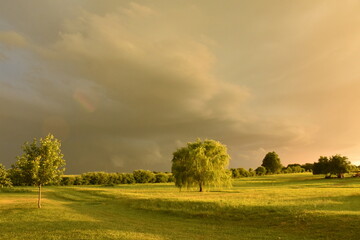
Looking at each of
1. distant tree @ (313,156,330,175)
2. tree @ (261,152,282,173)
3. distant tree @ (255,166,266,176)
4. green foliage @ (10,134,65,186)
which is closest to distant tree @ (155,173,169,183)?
distant tree @ (255,166,266,176)

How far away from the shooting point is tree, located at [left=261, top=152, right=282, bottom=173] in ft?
529

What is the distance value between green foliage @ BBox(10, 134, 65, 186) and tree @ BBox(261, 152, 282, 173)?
454ft

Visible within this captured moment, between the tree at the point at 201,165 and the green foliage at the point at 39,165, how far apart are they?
2813cm

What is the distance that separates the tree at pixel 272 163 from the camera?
529 ft

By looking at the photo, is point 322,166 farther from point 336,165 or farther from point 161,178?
point 161,178

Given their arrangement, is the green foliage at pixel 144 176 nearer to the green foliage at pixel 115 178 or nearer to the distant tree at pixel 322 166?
the green foliage at pixel 115 178

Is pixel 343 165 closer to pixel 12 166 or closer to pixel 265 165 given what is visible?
pixel 265 165

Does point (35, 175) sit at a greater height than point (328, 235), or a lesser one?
greater

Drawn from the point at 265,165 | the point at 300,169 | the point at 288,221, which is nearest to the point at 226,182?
the point at 288,221

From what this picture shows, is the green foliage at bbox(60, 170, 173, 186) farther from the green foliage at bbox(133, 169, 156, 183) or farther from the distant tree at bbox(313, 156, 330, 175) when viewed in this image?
the distant tree at bbox(313, 156, 330, 175)

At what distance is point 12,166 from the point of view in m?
42.6

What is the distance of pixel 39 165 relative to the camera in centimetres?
4284

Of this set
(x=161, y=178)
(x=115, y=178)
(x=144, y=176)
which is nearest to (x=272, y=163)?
(x=161, y=178)

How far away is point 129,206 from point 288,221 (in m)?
26.9
